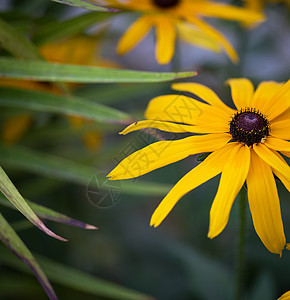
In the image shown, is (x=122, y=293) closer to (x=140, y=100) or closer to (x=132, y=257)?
(x=132, y=257)

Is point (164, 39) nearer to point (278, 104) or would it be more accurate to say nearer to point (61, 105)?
point (61, 105)

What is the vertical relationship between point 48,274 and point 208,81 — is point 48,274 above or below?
below

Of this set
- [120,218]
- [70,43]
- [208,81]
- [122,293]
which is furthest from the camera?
[208,81]

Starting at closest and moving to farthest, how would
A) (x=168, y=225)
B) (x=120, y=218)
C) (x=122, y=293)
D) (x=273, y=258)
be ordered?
(x=122, y=293)
(x=273, y=258)
(x=120, y=218)
(x=168, y=225)

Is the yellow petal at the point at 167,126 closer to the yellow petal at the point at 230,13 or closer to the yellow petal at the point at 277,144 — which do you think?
the yellow petal at the point at 277,144

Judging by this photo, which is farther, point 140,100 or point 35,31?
point 140,100

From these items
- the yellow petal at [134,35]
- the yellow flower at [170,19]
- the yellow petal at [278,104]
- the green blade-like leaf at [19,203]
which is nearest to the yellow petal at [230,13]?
the yellow flower at [170,19]

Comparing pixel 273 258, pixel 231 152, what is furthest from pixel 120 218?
pixel 231 152
